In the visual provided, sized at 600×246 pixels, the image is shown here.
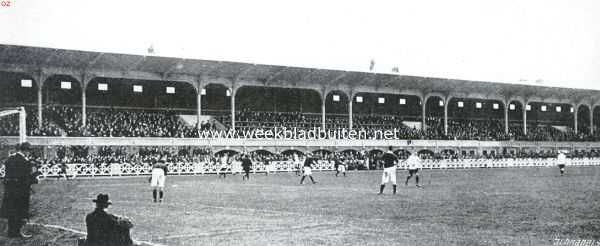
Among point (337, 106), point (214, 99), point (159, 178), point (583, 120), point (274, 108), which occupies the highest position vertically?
point (214, 99)

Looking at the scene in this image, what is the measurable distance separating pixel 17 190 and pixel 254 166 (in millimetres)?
33034

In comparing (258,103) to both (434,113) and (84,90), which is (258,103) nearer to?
(84,90)

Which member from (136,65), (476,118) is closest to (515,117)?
(476,118)

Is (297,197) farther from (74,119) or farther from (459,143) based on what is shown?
(459,143)

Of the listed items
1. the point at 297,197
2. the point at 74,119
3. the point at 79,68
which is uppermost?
the point at 79,68

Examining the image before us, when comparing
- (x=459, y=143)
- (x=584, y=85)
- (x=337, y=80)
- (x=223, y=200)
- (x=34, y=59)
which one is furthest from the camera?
(x=584, y=85)

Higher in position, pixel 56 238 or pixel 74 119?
pixel 74 119

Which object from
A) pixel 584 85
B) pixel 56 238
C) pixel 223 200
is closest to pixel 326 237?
pixel 56 238

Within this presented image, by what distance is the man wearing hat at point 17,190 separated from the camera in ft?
37.3

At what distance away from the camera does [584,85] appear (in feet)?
205

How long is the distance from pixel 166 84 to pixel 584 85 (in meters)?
38.4

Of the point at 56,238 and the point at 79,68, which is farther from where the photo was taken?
the point at 79,68

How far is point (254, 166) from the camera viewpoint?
44531 mm

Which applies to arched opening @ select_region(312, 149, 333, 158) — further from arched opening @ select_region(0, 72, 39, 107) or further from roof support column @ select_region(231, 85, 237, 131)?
arched opening @ select_region(0, 72, 39, 107)
